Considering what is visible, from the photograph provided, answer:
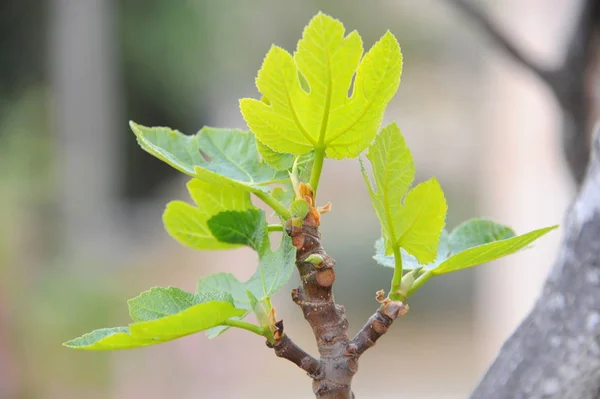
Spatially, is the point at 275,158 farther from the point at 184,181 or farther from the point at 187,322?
the point at 184,181

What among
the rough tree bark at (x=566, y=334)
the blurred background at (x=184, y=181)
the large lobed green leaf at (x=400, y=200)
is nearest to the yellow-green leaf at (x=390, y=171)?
the large lobed green leaf at (x=400, y=200)

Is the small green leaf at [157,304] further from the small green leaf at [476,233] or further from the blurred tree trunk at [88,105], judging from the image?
the blurred tree trunk at [88,105]

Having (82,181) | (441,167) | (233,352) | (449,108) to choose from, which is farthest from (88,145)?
(449,108)

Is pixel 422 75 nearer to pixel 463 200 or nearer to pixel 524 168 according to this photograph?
pixel 463 200

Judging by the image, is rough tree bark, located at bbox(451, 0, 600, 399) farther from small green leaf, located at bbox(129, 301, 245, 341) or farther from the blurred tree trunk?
the blurred tree trunk

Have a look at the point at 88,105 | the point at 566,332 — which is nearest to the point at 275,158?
the point at 566,332

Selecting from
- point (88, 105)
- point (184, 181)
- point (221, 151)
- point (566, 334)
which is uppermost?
point (88, 105)
